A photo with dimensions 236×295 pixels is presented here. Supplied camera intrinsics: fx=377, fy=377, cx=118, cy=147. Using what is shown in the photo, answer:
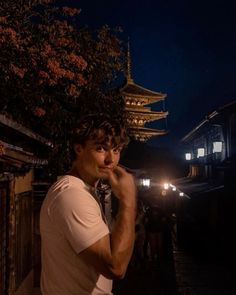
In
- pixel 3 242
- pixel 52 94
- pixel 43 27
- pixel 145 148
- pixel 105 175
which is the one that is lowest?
pixel 3 242

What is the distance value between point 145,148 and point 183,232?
10.4m

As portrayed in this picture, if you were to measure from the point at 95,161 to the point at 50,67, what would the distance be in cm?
638

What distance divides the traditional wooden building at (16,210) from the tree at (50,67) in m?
0.87

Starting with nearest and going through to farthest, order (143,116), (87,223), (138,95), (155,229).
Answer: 1. (87,223)
2. (155,229)
3. (138,95)
4. (143,116)

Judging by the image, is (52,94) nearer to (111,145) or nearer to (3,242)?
(3,242)

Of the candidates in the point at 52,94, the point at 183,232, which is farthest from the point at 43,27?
the point at 183,232

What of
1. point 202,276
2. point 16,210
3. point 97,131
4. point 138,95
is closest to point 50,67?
point 16,210

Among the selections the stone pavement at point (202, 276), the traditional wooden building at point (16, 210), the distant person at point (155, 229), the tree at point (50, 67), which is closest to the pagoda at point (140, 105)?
the stone pavement at point (202, 276)

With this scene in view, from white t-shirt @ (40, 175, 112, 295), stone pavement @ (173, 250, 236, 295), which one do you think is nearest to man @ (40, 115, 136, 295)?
white t-shirt @ (40, 175, 112, 295)

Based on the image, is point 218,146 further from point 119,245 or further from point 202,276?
point 119,245

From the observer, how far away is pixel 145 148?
30.9 ft

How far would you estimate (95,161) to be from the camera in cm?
204

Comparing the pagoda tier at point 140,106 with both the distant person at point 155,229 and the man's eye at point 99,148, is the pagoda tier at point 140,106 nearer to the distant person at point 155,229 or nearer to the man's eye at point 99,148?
the distant person at point 155,229

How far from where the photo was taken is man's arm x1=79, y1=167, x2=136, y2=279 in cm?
168
